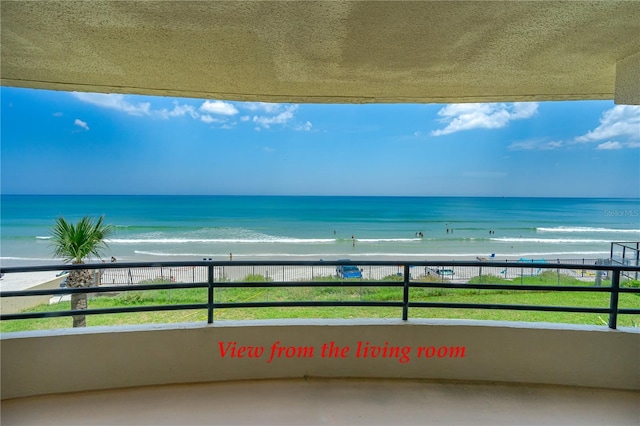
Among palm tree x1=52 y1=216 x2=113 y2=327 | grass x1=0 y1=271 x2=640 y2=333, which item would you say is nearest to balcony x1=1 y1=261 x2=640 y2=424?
grass x1=0 y1=271 x2=640 y2=333

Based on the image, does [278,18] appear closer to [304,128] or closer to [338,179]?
[338,179]

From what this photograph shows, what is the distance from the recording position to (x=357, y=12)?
109 centimetres

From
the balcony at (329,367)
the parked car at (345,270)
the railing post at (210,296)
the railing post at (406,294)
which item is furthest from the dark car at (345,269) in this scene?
the railing post at (210,296)

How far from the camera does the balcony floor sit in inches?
57.0

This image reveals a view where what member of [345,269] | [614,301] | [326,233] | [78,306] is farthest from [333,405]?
[326,233]

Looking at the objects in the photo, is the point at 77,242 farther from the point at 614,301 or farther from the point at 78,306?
the point at 614,301

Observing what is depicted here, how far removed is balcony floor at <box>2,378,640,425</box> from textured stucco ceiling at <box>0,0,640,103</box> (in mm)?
1773

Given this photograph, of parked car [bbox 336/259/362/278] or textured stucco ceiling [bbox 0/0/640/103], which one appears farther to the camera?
parked car [bbox 336/259/362/278]

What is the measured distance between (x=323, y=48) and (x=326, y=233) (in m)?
17.7

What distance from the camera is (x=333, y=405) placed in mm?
1540

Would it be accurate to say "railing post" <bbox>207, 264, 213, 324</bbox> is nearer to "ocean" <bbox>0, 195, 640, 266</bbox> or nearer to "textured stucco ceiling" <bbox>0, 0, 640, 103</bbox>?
"textured stucco ceiling" <bbox>0, 0, 640, 103</bbox>

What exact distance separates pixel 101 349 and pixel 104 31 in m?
1.61

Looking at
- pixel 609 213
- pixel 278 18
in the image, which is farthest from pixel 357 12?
pixel 609 213

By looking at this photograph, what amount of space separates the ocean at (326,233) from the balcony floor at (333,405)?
1060 cm
